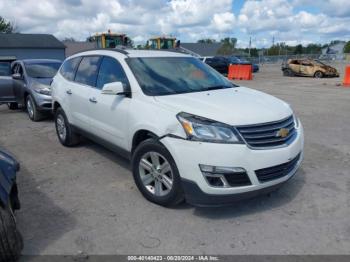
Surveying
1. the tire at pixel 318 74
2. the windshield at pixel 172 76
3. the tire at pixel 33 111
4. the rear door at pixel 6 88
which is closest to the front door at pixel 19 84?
the rear door at pixel 6 88

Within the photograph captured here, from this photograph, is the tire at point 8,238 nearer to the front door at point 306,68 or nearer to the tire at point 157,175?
the tire at point 157,175

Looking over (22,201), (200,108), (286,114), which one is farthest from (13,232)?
(286,114)

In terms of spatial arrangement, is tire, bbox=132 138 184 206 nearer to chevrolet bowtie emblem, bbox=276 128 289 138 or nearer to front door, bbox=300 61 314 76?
chevrolet bowtie emblem, bbox=276 128 289 138

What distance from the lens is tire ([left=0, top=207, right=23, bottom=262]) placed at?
274 centimetres

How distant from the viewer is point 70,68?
244 inches

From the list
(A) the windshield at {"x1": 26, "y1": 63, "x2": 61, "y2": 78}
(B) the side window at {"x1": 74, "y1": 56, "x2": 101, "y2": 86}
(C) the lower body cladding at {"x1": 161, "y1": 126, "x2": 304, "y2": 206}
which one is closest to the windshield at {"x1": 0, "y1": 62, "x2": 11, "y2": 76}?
(A) the windshield at {"x1": 26, "y1": 63, "x2": 61, "y2": 78}

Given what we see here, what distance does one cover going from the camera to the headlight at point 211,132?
3389 mm

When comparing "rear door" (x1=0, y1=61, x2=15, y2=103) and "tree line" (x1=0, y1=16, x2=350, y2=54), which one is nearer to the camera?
"rear door" (x1=0, y1=61, x2=15, y2=103)

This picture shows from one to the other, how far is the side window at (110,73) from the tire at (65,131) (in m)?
1.50

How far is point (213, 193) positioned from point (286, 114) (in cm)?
138

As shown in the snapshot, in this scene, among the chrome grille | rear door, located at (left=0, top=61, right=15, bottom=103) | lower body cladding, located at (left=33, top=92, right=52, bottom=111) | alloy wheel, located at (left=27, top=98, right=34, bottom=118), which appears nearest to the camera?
the chrome grille

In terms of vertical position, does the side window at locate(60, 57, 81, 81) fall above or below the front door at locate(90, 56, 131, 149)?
above

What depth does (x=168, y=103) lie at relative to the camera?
12.5 feet

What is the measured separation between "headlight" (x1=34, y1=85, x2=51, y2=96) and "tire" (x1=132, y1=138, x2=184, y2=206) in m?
5.57
